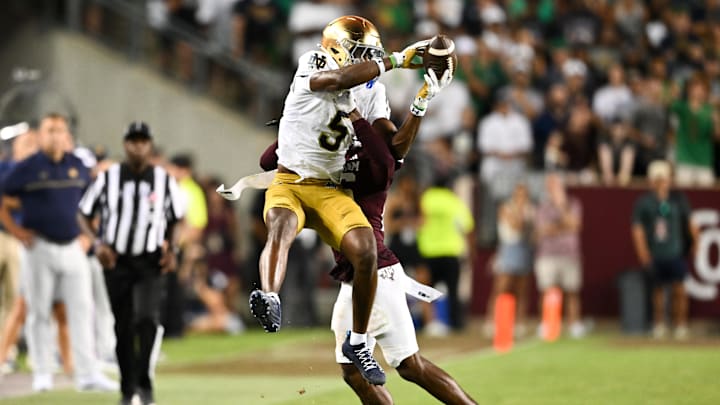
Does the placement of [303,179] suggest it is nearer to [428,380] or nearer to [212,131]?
[428,380]

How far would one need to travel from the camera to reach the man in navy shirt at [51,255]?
12.2m

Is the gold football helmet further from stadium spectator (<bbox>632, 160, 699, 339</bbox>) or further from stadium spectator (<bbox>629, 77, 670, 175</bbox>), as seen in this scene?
stadium spectator (<bbox>629, 77, 670, 175</bbox>)

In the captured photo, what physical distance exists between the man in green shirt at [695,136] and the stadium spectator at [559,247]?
1676 millimetres

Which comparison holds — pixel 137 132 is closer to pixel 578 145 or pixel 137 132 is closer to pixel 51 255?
pixel 51 255

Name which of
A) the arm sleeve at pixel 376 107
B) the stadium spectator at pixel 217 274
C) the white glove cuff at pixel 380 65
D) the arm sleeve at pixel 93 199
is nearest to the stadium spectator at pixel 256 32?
the stadium spectator at pixel 217 274

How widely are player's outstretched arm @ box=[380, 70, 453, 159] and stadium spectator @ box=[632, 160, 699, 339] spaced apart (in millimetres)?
10145

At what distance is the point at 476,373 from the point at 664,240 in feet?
17.4

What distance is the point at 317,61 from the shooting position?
26.1 ft

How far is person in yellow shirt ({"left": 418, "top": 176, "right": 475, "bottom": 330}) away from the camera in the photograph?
1859cm

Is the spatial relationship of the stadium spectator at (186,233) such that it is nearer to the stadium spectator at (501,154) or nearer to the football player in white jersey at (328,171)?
the stadium spectator at (501,154)

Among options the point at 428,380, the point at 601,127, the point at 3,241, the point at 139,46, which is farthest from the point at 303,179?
the point at 139,46

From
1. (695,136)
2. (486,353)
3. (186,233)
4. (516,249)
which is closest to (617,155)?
(695,136)

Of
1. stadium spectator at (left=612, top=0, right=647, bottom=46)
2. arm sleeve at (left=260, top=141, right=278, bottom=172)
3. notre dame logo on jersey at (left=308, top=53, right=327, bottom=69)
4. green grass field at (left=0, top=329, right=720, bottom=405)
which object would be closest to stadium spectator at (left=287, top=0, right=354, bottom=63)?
stadium spectator at (left=612, top=0, right=647, bottom=46)

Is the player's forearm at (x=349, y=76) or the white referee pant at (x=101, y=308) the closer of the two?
the player's forearm at (x=349, y=76)
